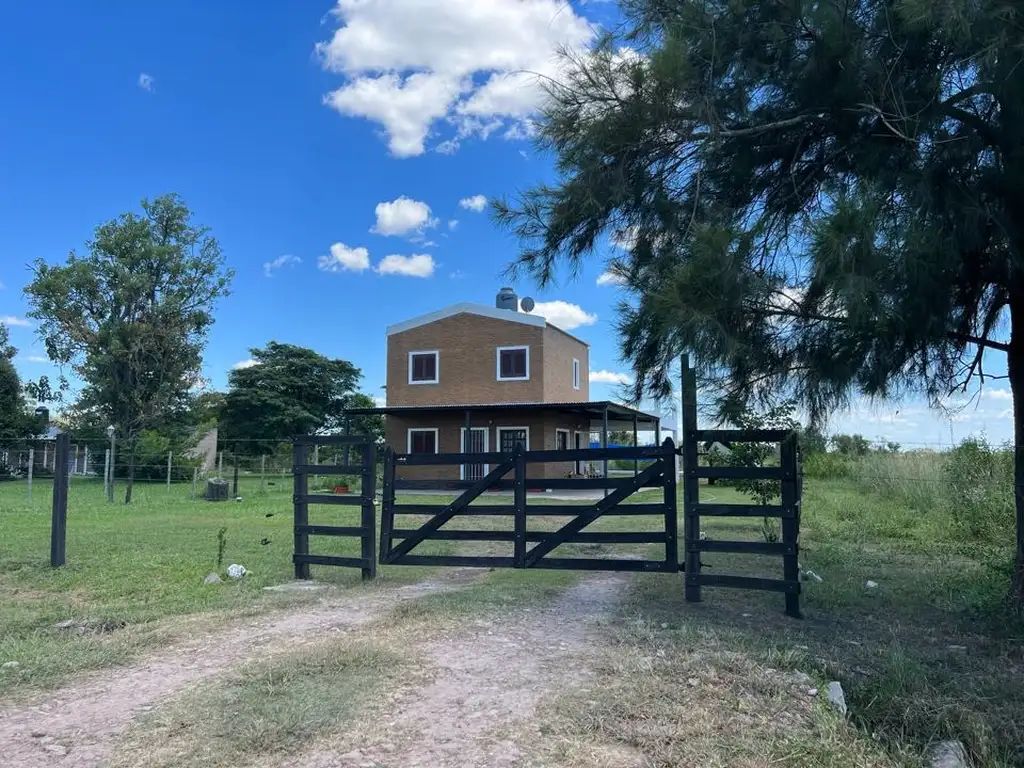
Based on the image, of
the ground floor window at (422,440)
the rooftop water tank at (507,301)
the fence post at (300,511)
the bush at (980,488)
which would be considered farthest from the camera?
the rooftop water tank at (507,301)

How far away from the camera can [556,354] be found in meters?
28.2

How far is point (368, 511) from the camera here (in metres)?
7.81

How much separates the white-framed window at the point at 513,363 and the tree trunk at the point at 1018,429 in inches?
839

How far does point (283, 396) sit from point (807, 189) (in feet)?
153

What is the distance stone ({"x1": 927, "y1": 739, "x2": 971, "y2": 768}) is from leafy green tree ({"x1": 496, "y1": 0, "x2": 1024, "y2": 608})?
2304 mm

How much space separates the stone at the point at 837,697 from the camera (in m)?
3.98

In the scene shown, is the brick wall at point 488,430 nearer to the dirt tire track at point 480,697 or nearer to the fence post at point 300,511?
the fence post at point 300,511

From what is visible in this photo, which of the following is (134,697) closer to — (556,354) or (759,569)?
(759,569)

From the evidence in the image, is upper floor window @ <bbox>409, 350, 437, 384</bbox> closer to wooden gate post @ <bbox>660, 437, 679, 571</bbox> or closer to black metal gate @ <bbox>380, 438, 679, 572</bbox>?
black metal gate @ <bbox>380, 438, 679, 572</bbox>

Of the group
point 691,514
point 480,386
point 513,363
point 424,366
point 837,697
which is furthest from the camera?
point 424,366

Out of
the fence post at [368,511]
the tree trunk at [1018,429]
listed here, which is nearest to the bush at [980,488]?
the tree trunk at [1018,429]

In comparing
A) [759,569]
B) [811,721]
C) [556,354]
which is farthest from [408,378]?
[811,721]

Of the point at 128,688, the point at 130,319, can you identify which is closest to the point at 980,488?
the point at 128,688

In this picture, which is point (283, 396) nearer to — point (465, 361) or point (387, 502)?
point (465, 361)
